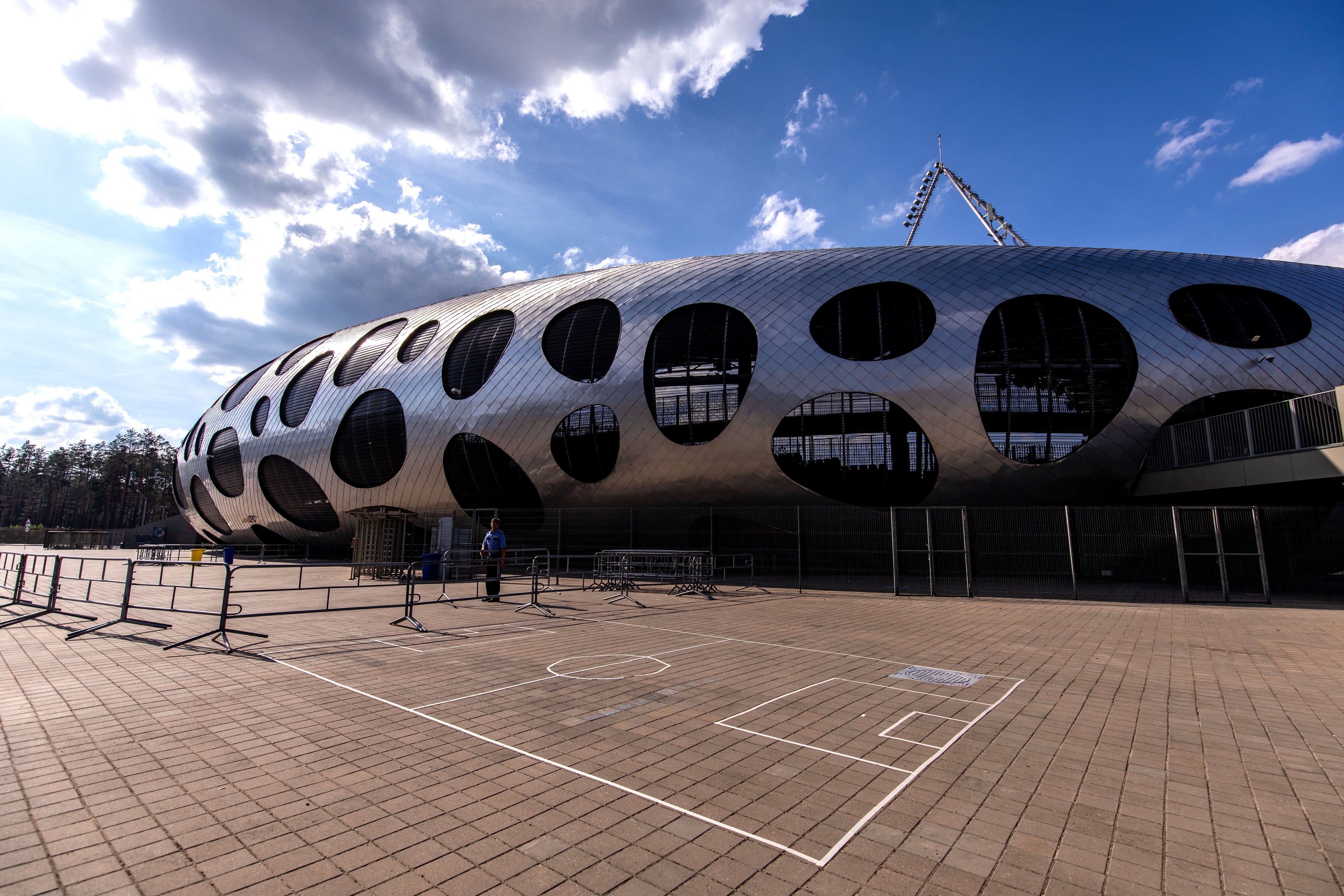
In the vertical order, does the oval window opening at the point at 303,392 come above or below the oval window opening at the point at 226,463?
above

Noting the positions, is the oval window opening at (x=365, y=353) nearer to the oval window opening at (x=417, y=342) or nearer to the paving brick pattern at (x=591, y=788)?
the oval window opening at (x=417, y=342)

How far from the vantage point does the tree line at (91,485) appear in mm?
85188

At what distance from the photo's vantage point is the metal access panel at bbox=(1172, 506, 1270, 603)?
42.4 ft

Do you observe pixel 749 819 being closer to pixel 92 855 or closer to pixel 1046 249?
pixel 92 855

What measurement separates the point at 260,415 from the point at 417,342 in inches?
402

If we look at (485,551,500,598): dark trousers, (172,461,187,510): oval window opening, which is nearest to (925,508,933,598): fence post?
(485,551,500,598): dark trousers

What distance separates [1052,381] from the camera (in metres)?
17.5

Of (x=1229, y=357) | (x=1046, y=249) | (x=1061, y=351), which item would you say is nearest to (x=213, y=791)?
(x=1061, y=351)

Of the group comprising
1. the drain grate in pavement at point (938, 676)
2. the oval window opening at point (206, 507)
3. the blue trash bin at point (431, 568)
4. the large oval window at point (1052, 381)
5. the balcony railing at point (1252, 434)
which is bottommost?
the drain grate in pavement at point (938, 676)

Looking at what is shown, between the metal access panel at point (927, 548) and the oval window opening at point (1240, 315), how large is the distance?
884 centimetres

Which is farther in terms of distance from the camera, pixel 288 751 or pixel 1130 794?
pixel 288 751

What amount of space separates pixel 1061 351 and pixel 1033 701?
1553 centimetres

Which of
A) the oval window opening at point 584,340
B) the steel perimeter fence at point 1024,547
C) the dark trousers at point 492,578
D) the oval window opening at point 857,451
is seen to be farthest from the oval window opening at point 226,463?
the oval window opening at point 857,451

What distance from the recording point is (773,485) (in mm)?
18562
